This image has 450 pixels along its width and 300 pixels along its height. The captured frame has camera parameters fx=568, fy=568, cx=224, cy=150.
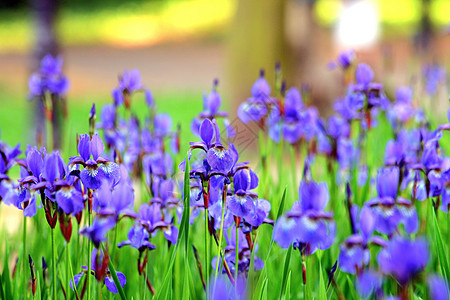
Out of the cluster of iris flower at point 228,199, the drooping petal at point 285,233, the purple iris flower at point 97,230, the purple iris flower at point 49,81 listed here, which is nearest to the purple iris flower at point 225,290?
the cluster of iris flower at point 228,199

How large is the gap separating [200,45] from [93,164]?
816 inches

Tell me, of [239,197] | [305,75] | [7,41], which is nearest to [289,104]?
[239,197]

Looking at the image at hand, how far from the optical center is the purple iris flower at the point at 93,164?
4.50 feet

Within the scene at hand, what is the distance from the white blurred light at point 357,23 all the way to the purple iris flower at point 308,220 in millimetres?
8986

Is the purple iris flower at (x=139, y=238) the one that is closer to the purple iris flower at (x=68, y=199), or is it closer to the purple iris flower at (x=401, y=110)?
the purple iris flower at (x=68, y=199)

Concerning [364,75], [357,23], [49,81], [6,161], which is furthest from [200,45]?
[6,161]

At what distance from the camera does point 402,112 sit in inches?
113

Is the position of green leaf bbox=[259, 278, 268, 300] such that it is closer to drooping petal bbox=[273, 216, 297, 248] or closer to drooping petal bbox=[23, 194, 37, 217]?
drooping petal bbox=[273, 216, 297, 248]

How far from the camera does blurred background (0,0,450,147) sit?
629cm

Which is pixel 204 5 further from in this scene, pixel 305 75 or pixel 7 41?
pixel 305 75

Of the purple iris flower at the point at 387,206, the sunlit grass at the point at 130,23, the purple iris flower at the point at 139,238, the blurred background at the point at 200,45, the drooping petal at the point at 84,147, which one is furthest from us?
the sunlit grass at the point at 130,23

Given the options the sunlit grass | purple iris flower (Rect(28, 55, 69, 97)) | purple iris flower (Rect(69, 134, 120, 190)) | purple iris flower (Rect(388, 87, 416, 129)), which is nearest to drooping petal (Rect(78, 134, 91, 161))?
purple iris flower (Rect(69, 134, 120, 190))

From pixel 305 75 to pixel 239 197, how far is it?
596 cm

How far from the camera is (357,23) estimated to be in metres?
9.89
